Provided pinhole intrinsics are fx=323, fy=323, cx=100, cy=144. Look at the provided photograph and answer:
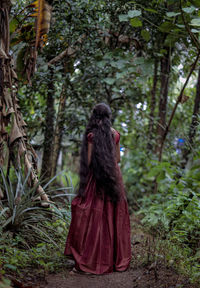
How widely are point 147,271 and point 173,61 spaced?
492 cm

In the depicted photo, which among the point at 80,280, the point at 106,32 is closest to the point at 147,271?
the point at 80,280

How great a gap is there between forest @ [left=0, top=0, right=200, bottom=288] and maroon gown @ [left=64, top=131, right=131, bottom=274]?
18 cm

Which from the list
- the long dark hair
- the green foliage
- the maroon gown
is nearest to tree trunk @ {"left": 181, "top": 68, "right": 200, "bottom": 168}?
the long dark hair

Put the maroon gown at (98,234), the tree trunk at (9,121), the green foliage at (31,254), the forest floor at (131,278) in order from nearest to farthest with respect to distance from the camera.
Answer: the forest floor at (131,278) → the green foliage at (31,254) → the maroon gown at (98,234) → the tree trunk at (9,121)

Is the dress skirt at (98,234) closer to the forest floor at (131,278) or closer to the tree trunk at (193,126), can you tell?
the forest floor at (131,278)

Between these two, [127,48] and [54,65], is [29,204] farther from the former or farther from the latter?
[127,48]

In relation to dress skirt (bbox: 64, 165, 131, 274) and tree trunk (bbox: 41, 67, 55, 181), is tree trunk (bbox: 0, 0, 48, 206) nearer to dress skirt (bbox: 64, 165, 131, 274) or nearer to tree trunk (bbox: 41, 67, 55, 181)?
dress skirt (bbox: 64, 165, 131, 274)

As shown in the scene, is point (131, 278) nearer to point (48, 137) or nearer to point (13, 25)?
point (48, 137)

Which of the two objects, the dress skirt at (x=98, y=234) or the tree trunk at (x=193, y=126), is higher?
the tree trunk at (x=193, y=126)

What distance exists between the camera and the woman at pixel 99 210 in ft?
12.7

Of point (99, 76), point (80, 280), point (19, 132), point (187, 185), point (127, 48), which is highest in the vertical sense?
point (127, 48)

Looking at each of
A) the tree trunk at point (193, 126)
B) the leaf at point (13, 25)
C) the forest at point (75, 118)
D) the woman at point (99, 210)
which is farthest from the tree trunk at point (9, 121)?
the tree trunk at point (193, 126)

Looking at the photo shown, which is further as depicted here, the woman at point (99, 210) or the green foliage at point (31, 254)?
the woman at point (99, 210)

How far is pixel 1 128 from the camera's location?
4.66 m
